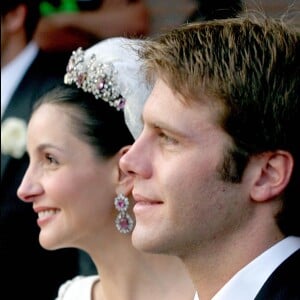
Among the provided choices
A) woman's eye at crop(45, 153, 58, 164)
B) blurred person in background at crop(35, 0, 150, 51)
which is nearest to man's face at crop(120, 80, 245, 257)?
woman's eye at crop(45, 153, 58, 164)

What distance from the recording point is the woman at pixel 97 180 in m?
4.05

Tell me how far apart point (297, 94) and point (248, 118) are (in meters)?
0.14

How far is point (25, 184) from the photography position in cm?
415

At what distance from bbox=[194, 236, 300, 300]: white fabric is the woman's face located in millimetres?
1168

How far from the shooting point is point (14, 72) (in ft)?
19.0

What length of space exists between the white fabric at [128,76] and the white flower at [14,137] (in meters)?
1.32

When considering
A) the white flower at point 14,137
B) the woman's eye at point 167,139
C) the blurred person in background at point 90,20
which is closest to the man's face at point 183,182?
the woman's eye at point 167,139

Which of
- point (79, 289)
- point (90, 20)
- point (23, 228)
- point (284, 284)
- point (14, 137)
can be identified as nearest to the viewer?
point (284, 284)

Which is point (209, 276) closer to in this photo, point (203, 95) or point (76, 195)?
point (203, 95)

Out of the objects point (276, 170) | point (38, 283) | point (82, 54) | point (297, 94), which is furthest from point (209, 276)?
point (38, 283)

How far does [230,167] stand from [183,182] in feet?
0.40

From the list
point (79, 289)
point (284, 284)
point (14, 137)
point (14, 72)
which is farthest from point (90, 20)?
point (284, 284)

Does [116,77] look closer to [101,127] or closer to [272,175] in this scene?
[101,127]

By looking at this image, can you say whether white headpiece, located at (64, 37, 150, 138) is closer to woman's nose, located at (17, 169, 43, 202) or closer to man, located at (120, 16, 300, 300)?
woman's nose, located at (17, 169, 43, 202)
